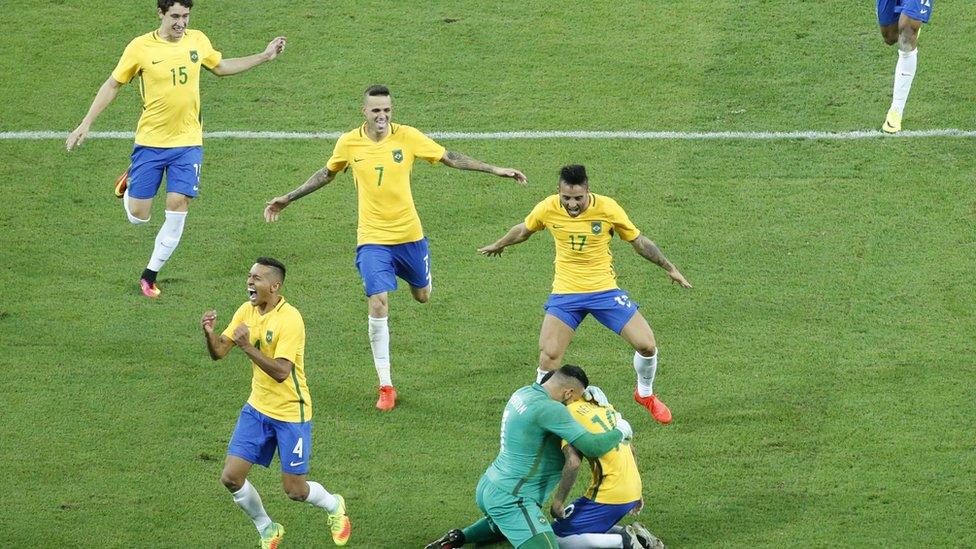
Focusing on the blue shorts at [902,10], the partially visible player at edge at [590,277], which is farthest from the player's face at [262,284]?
the blue shorts at [902,10]

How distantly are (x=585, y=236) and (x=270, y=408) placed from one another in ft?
10.1

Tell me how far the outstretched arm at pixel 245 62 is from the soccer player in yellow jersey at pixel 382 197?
6.16ft

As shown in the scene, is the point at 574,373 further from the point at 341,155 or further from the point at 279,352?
the point at 341,155

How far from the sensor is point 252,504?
1069cm

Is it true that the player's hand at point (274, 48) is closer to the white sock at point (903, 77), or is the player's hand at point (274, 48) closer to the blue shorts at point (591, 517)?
the blue shorts at point (591, 517)

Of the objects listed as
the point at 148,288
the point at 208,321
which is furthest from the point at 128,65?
the point at 208,321

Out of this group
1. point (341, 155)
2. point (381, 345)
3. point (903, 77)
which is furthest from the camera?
point (903, 77)

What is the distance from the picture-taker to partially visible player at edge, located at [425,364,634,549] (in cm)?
1019

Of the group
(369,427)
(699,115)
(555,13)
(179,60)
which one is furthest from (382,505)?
(555,13)

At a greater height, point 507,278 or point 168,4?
point 168,4

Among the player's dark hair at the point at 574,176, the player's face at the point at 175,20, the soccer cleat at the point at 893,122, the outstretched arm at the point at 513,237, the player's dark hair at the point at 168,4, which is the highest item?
the player's dark hair at the point at 168,4

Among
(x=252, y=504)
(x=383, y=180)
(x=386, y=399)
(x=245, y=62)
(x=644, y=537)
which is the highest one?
(x=245, y=62)

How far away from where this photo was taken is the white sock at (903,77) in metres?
15.8

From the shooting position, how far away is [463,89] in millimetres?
17719
